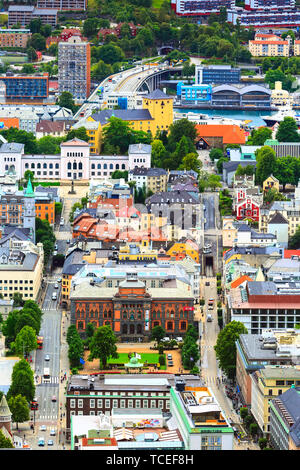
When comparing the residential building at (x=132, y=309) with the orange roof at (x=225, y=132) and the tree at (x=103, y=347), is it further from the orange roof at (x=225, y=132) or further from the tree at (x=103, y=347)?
the orange roof at (x=225, y=132)

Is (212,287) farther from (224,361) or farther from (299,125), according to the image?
(299,125)

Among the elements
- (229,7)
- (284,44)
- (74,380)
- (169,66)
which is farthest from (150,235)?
(229,7)

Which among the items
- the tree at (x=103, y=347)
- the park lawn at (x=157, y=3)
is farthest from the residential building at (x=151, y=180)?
the park lawn at (x=157, y=3)

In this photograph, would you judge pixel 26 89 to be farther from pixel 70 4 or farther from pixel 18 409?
pixel 18 409

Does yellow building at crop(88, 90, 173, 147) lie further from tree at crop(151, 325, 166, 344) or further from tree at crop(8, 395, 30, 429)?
tree at crop(8, 395, 30, 429)

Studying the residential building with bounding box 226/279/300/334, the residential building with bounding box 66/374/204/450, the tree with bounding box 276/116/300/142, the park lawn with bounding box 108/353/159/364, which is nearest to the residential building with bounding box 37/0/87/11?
the tree with bounding box 276/116/300/142

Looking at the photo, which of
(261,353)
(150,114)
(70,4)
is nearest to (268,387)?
(261,353)
